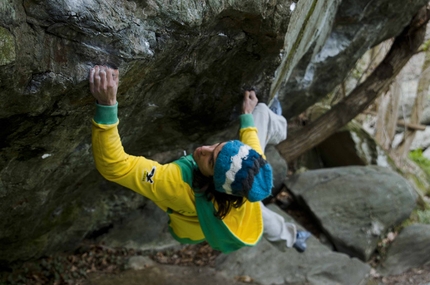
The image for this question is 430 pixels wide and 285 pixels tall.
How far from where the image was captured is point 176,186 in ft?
11.6

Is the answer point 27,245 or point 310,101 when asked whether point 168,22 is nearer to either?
point 27,245

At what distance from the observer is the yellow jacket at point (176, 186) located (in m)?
3.05

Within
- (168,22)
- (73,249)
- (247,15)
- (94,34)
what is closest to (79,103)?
(94,34)

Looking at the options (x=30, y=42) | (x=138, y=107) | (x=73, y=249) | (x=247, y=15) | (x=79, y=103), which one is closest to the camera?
(x=30, y=42)

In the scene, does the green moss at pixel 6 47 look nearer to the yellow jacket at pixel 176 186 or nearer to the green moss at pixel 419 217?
the yellow jacket at pixel 176 186

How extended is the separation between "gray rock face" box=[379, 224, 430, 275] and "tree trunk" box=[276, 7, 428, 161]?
227cm

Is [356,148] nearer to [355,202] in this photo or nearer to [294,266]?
[355,202]

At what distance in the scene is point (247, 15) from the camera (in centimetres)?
345

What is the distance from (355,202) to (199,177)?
200 inches

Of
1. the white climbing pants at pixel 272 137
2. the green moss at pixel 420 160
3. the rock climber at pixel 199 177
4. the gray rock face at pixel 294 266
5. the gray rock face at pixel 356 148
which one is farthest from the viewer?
the green moss at pixel 420 160

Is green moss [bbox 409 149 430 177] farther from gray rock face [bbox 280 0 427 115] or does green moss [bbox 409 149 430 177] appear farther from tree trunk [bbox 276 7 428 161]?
gray rock face [bbox 280 0 427 115]

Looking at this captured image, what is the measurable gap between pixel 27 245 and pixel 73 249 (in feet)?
2.94

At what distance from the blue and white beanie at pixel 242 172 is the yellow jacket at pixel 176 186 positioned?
43 cm

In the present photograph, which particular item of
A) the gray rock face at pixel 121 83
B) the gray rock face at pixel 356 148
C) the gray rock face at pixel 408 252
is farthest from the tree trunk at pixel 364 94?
the gray rock face at pixel 408 252
